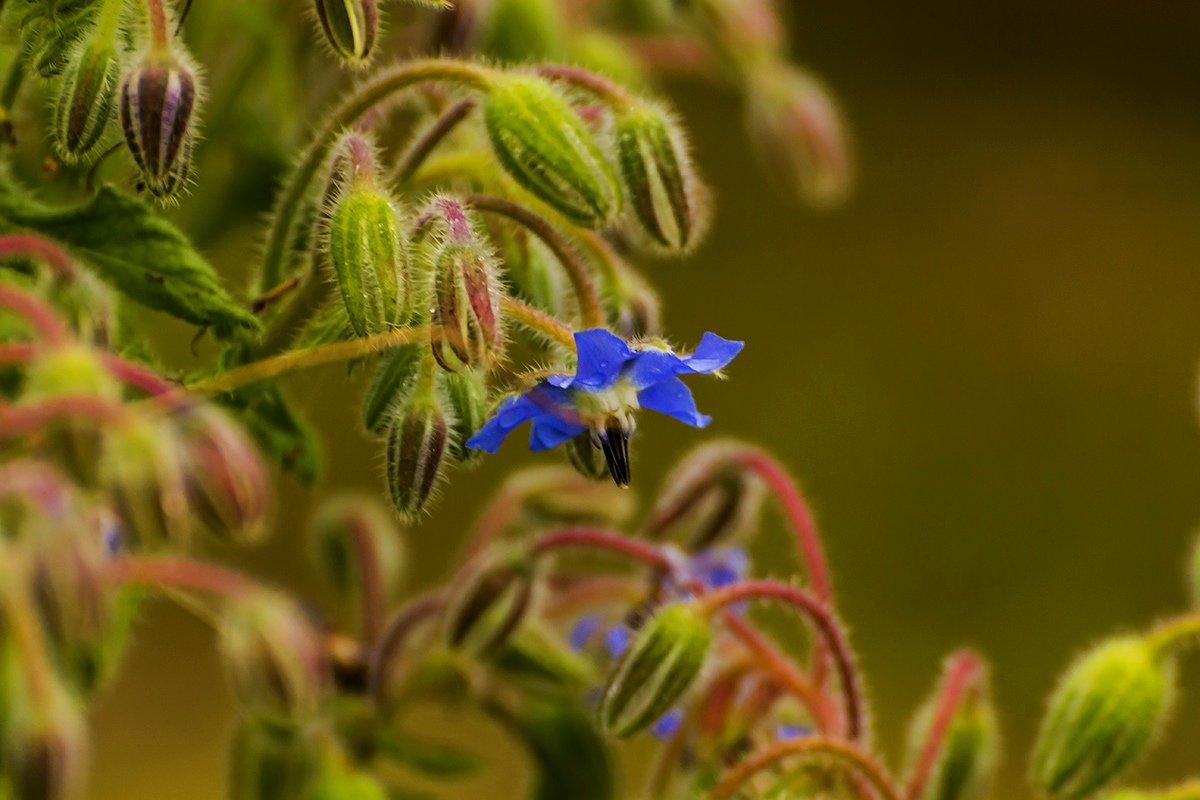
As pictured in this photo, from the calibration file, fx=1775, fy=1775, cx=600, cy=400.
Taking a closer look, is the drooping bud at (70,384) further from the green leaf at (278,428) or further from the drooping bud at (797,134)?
the drooping bud at (797,134)

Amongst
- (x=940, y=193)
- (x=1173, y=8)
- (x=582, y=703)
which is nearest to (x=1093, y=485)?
(x=940, y=193)

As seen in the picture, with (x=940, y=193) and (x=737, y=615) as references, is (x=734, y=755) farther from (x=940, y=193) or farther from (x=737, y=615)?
(x=940, y=193)

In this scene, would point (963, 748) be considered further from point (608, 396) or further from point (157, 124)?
point (157, 124)

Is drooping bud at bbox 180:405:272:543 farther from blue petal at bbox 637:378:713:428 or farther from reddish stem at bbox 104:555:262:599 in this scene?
blue petal at bbox 637:378:713:428

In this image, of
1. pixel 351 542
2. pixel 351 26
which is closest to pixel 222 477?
pixel 351 26

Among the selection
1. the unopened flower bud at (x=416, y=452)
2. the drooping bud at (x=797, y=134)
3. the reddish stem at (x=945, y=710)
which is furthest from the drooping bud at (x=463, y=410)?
the drooping bud at (x=797, y=134)

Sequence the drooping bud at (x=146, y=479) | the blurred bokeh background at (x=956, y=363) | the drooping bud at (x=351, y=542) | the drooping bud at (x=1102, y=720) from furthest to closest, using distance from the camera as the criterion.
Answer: the blurred bokeh background at (x=956, y=363) < the drooping bud at (x=351, y=542) < the drooping bud at (x=1102, y=720) < the drooping bud at (x=146, y=479)
